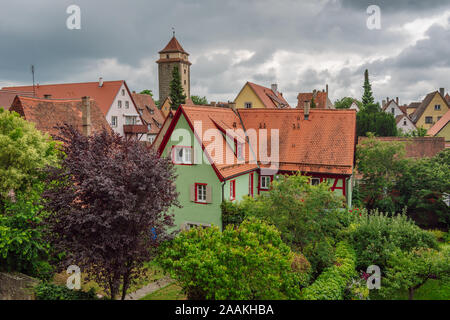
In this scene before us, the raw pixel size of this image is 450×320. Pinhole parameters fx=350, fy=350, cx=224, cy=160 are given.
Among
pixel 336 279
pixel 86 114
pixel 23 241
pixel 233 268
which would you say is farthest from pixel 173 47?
pixel 233 268

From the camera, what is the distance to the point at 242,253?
1084cm

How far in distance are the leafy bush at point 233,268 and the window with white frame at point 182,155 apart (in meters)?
11.6

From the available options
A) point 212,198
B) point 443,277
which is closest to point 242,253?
point 443,277

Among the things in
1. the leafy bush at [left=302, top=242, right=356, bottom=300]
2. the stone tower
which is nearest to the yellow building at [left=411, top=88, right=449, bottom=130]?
the stone tower

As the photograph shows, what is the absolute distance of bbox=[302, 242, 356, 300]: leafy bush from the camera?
13.0 metres

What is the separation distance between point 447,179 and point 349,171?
864 centimetres

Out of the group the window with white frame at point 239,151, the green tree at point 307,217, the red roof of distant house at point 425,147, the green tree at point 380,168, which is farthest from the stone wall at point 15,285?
the red roof of distant house at point 425,147

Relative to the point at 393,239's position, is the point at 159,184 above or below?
above

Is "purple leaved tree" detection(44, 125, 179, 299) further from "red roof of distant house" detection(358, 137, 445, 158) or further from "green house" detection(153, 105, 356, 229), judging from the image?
"red roof of distant house" detection(358, 137, 445, 158)

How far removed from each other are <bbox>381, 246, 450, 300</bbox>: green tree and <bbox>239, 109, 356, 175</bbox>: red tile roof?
9.53 m

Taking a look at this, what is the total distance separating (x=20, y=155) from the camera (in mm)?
17484

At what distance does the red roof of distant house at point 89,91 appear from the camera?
1965 inches
